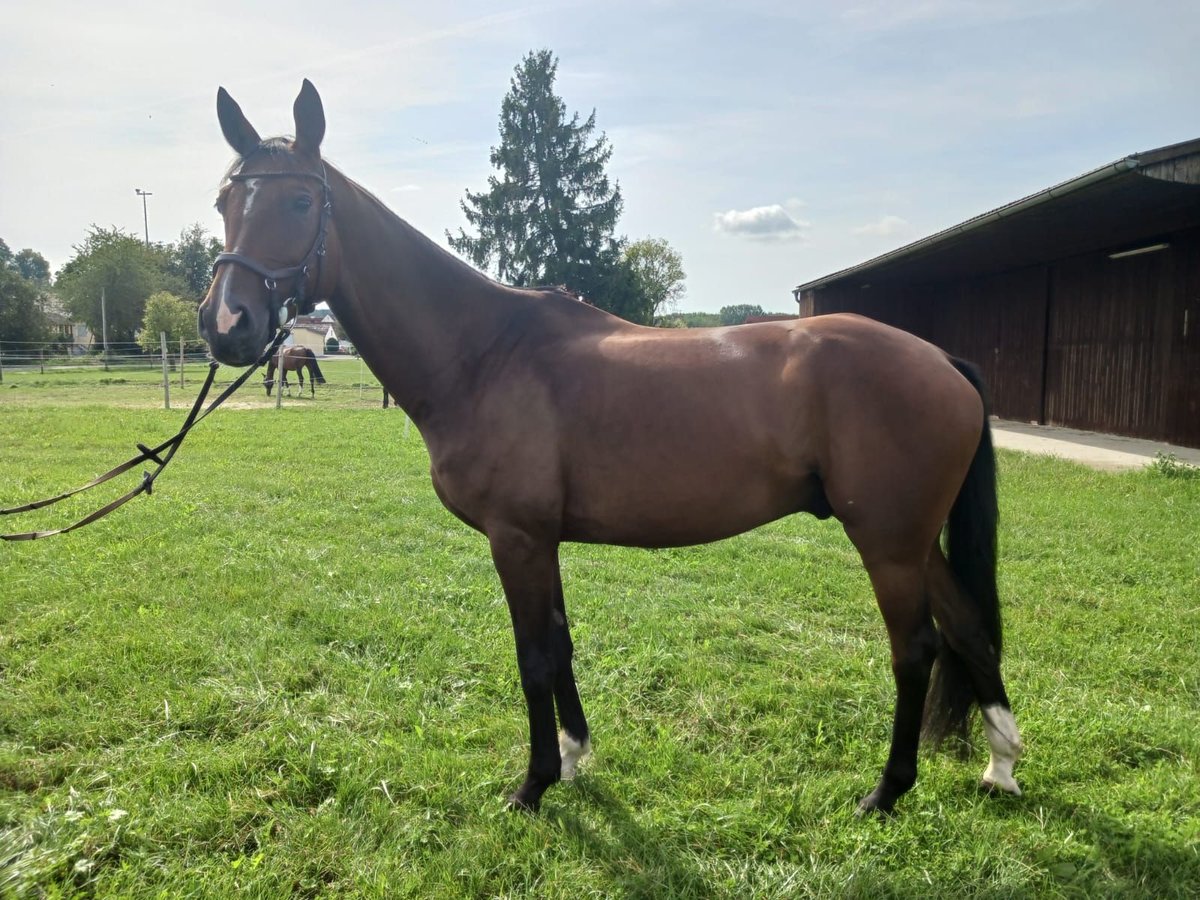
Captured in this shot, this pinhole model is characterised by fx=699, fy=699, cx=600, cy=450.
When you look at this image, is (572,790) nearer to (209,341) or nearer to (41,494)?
(209,341)

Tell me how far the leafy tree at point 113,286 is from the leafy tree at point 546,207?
28.1m

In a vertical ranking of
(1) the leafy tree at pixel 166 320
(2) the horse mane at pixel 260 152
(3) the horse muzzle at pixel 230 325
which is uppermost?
(1) the leafy tree at pixel 166 320

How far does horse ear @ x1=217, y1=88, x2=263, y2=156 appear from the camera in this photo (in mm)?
2322

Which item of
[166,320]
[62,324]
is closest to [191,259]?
[62,324]

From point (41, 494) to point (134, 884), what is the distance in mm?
6186

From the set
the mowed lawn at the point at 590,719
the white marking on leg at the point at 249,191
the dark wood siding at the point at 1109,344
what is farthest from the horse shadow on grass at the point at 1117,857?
the dark wood siding at the point at 1109,344

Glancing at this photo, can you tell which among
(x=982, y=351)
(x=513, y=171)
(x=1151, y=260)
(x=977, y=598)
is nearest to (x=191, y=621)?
(x=977, y=598)

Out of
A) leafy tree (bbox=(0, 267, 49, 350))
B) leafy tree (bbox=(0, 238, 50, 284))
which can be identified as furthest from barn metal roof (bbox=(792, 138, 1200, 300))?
leafy tree (bbox=(0, 238, 50, 284))

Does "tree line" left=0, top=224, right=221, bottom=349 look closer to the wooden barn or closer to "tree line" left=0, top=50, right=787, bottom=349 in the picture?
"tree line" left=0, top=50, right=787, bottom=349

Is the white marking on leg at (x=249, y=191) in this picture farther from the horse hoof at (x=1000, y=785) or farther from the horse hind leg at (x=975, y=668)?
the horse hoof at (x=1000, y=785)

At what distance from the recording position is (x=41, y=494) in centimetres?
671

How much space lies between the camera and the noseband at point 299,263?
2.18 meters

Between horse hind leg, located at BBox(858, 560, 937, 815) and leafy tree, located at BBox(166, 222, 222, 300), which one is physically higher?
leafy tree, located at BBox(166, 222, 222, 300)

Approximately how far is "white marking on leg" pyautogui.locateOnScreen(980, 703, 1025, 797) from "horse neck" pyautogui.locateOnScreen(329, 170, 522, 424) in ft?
7.42
